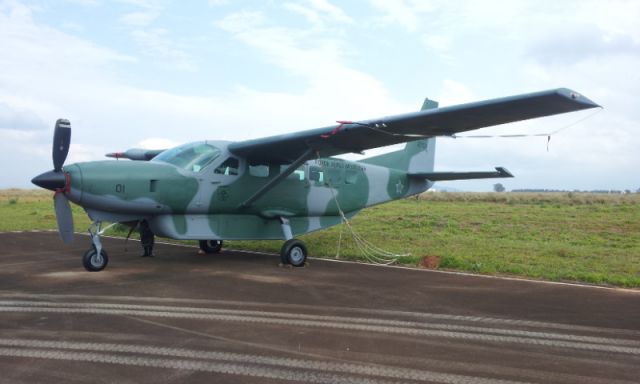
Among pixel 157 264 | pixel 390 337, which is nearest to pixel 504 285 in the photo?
pixel 390 337

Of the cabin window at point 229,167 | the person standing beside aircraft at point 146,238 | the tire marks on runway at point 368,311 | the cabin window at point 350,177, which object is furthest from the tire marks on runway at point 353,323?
the cabin window at point 350,177

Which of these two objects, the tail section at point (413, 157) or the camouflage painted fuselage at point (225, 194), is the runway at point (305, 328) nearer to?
the camouflage painted fuselage at point (225, 194)

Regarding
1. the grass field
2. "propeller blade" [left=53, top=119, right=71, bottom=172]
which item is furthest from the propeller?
the grass field

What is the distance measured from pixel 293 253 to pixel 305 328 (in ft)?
17.1

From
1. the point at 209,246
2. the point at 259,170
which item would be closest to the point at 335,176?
the point at 259,170

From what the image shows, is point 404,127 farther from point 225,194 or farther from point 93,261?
point 93,261

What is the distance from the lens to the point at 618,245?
1478cm

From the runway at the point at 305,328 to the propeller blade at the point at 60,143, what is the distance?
6.56 feet

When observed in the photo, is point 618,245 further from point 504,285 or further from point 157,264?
point 157,264

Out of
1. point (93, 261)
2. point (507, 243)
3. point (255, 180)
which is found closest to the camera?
point (93, 261)

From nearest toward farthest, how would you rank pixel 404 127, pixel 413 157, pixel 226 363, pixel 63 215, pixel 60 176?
pixel 226 363 → pixel 60 176 → pixel 63 215 → pixel 404 127 → pixel 413 157

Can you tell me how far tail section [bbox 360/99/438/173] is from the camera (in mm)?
15828

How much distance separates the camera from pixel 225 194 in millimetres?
11633

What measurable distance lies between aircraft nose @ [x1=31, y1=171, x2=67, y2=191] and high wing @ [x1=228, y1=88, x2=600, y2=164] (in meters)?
3.59
